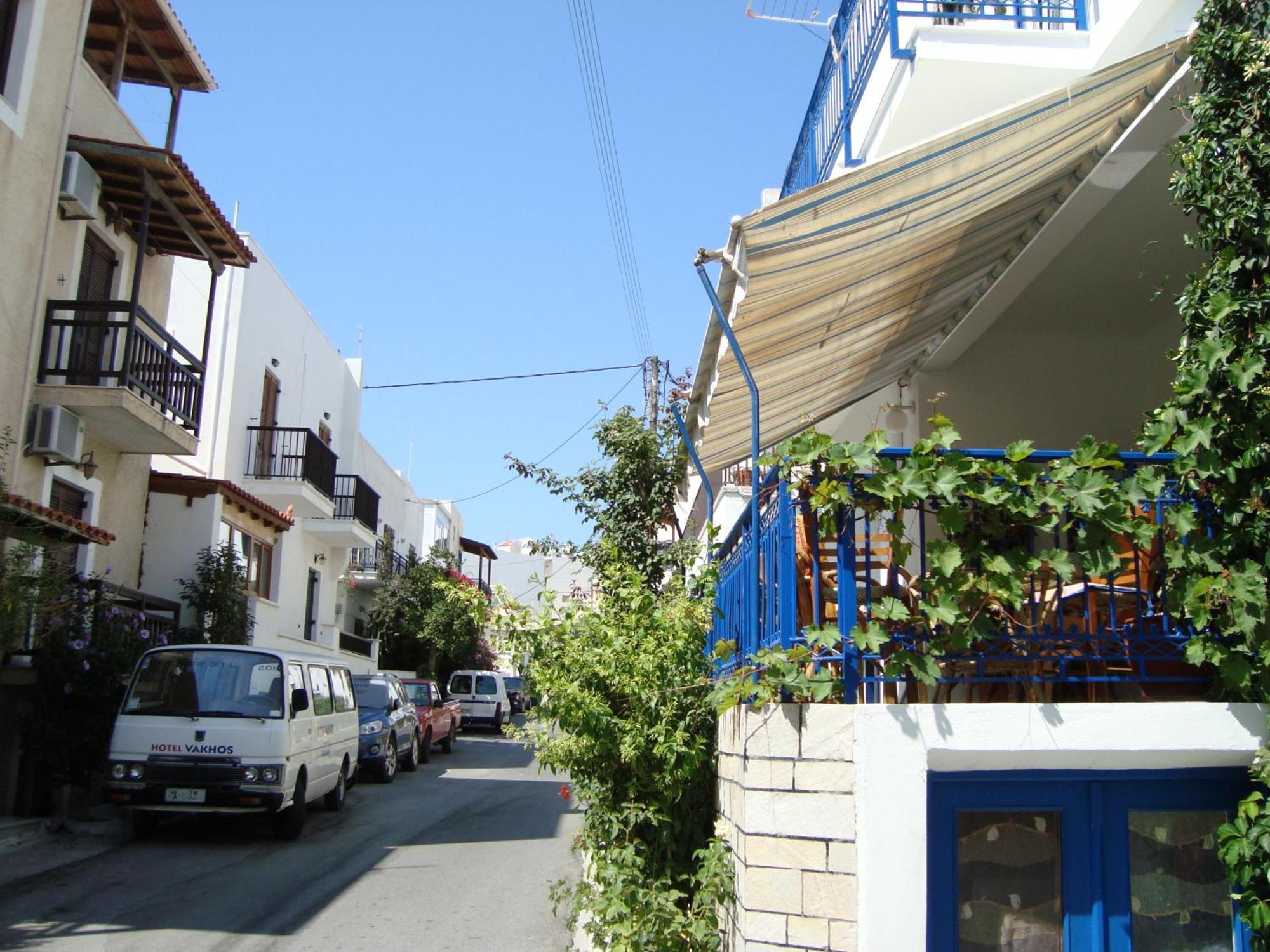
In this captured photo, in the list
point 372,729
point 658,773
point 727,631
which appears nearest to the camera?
point 658,773

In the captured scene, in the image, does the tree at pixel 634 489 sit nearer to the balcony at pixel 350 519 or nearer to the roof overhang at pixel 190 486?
the roof overhang at pixel 190 486

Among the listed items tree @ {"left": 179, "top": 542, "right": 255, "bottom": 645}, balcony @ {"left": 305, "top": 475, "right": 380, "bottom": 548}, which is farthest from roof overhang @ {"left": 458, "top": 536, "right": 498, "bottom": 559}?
tree @ {"left": 179, "top": 542, "right": 255, "bottom": 645}

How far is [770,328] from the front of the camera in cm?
621

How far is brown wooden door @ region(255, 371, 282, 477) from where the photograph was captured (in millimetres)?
23453

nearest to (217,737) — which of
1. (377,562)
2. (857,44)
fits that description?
(857,44)

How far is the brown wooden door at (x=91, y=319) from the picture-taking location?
44.1 feet

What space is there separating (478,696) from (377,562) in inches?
233

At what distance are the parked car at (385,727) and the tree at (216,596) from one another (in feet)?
7.28

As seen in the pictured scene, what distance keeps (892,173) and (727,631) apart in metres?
2.82

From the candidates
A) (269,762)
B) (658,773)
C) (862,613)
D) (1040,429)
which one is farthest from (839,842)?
(269,762)

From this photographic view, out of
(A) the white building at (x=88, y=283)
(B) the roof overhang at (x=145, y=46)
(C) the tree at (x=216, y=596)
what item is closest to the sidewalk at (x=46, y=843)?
(A) the white building at (x=88, y=283)

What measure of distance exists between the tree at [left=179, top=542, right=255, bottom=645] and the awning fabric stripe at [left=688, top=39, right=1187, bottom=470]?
1194cm

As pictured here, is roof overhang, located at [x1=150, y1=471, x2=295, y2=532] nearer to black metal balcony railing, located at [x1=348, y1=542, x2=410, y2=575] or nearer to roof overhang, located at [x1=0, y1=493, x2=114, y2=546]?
roof overhang, located at [x1=0, y1=493, x2=114, y2=546]

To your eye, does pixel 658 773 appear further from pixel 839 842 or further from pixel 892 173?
pixel 892 173
